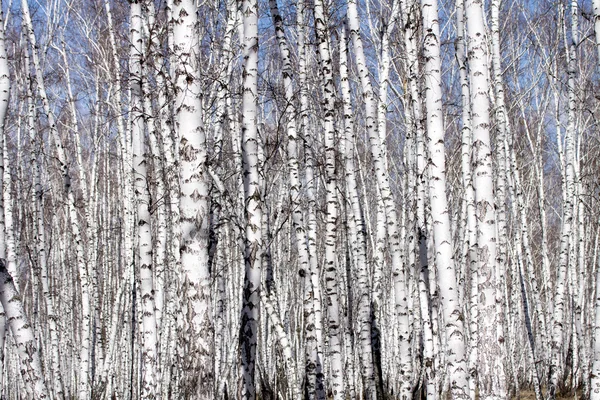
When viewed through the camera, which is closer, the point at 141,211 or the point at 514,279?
the point at 141,211

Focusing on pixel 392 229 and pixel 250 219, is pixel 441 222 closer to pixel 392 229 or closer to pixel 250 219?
pixel 250 219

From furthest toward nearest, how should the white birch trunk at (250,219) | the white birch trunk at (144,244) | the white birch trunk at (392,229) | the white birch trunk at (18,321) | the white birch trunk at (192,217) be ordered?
the white birch trunk at (392,229) → the white birch trunk at (144,244) → the white birch trunk at (250,219) → the white birch trunk at (18,321) → the white birch trunk at (192,217)

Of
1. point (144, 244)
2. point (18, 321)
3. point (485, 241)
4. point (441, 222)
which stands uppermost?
point (144, 244)

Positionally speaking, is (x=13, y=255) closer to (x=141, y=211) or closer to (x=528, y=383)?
(x=141, y=211)

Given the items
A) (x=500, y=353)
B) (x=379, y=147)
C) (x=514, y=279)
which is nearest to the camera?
(x=500, y=353)

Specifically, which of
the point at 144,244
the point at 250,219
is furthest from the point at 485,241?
the point at 144,244

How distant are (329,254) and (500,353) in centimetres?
231

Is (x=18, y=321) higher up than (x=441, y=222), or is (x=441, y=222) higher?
(x=441, y=222)

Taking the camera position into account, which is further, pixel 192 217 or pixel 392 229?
pixel 392 229

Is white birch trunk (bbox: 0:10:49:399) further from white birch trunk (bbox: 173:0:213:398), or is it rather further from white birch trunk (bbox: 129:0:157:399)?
white birch trunk (bbox: 129:0:157:399)

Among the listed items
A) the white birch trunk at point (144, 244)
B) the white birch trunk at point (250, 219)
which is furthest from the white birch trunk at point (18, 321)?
the white birch trunk at point (144, 244)

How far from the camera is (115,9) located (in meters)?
16.4

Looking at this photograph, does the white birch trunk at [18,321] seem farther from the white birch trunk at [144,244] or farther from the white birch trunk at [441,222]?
the white birch trunk at [441,222]

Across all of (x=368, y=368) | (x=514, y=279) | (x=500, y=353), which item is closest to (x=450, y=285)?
(x=500, y=353)
